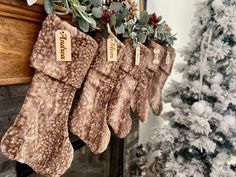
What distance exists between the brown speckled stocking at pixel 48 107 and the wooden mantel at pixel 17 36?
0.14ft

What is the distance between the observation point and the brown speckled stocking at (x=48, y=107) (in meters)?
0.89

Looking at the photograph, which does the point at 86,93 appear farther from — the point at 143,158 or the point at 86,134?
the point at 143,158

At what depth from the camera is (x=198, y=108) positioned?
1.82 metres

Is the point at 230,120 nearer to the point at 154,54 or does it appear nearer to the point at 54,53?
the point at 154,54

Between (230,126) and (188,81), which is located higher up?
(188,81)

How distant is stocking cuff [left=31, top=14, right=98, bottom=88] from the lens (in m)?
0.91

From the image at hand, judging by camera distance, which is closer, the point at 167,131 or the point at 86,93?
the point at 86,93

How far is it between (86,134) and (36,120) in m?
0.29

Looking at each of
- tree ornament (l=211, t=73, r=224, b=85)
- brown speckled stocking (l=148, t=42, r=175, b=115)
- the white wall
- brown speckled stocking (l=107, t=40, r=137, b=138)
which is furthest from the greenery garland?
the white wall

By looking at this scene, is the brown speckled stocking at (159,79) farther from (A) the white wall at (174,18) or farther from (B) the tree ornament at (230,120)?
(A) the white wall at (174,18)

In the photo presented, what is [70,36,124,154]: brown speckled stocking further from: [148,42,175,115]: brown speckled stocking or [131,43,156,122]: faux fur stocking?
[148,42,175,115]: brown speckled stocking

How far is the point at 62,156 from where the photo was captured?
1021mm

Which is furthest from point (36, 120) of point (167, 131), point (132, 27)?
point (167, 131)

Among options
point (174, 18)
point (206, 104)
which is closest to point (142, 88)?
point (206, 104)
